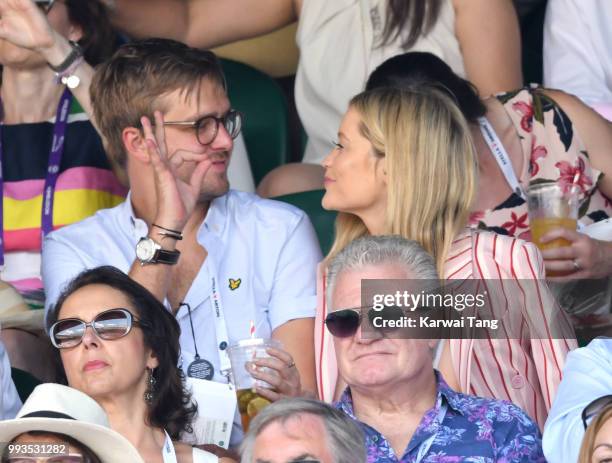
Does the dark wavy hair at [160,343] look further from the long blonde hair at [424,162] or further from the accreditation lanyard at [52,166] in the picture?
the accreditation lanyard at [52,166]

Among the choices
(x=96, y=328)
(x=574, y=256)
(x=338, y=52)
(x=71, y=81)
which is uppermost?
(x=338, y=52)

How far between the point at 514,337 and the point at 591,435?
788 mm

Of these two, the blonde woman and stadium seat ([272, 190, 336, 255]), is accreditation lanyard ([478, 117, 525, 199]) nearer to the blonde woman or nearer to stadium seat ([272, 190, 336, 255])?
the blonde woman

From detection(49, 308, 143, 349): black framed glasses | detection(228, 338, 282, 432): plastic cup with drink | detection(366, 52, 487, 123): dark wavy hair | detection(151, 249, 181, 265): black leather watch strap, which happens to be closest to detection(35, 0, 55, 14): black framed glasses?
detection(366, 52, 487, 123): dark wavy hair

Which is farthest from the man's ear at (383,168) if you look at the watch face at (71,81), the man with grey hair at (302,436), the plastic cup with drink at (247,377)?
the watch face at (71,81)

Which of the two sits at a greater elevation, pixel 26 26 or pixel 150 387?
pixel 26 26

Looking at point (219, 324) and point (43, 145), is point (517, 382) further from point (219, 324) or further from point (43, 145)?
point (43, 145)

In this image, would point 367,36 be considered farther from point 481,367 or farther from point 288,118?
point 481,367

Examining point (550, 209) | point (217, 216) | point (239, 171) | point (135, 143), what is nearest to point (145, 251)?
point (217, 216)

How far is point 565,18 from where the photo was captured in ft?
17.8

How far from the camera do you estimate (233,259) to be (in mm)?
4387

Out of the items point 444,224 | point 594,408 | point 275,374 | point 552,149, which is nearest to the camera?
point 594,408

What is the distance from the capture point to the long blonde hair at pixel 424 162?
13.3 ft

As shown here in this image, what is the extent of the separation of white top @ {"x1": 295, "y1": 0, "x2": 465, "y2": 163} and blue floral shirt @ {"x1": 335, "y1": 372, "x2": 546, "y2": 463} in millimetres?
1970
